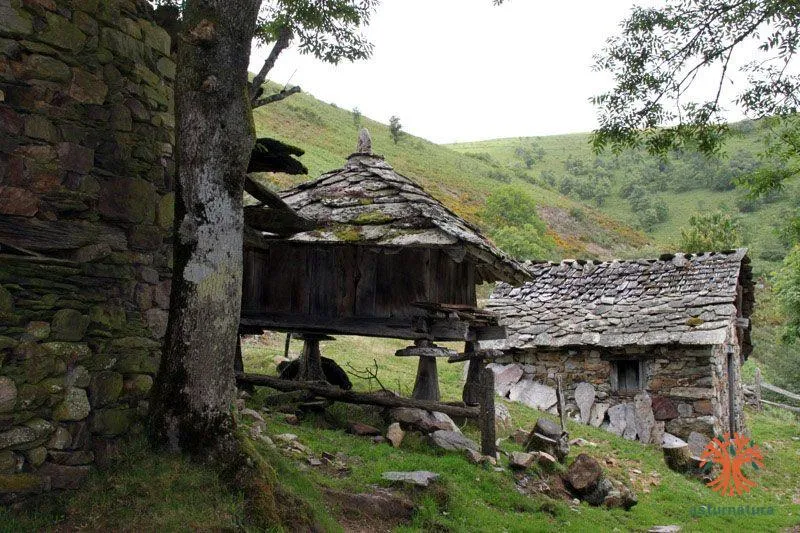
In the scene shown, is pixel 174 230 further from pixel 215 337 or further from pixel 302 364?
pixel 302 364

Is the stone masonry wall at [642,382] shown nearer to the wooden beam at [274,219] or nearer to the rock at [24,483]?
the wooden beam at [274,219]

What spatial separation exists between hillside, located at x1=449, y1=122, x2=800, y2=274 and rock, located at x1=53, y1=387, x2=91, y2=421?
43752mm

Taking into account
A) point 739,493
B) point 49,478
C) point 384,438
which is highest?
point 49,478

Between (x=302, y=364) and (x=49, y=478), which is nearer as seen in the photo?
(x=49, y=478)

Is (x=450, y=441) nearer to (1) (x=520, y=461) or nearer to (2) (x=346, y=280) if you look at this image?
(1) (x=520, y=461)

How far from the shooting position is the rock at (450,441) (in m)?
7.77

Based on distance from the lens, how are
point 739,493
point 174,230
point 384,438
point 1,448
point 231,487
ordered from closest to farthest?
1. point 1,448
2. point 231,487
3. point 174,230
4. point 384,438
5. point 739,493

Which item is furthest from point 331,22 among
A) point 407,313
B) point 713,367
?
point 713,367

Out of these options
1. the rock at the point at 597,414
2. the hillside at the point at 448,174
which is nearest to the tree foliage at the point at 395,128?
the hillside at the point at 448,174

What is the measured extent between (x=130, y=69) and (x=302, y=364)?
590 cm

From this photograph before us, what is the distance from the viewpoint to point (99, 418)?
4.42 meters

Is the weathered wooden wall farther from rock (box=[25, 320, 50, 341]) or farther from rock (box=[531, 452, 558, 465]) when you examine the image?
rock (box=[25, 320, 50, 341])

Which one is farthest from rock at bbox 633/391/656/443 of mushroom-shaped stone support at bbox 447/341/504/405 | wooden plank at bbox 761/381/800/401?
wooden plank at bbox 761/381/800/401

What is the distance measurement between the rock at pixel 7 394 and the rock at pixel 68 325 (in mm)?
406
